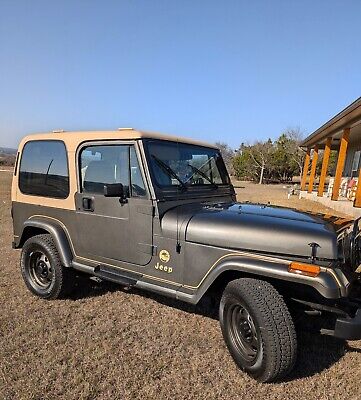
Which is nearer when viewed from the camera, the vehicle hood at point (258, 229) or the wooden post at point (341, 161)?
the vehicle hood at point (258, 229)

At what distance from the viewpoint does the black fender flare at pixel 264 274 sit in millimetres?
2469

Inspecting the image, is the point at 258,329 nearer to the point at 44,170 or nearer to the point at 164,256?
the point at 164,256

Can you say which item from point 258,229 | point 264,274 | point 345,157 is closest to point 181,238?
point 258,229

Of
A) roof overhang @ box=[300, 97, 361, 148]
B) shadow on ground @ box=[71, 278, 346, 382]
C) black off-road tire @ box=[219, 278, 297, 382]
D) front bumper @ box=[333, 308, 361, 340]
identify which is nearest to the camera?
front bumper @ box=[333, 308, 361, 340]

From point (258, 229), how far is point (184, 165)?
132 cm

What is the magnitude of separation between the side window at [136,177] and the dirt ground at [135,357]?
1.35 m

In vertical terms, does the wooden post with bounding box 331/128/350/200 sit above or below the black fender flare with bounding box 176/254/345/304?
above

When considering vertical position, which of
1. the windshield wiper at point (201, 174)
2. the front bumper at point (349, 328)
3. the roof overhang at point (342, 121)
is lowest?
the front bumper at point (349, 328)

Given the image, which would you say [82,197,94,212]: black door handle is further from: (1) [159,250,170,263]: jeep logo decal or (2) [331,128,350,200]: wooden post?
(2) [331,128,350,200]: wooden post

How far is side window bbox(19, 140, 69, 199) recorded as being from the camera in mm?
4098

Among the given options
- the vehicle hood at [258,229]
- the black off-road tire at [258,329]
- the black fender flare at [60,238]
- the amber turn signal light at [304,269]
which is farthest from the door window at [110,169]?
the amber turn signal light at [304,269]

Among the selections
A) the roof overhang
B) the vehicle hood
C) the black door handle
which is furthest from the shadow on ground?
the roof overhang

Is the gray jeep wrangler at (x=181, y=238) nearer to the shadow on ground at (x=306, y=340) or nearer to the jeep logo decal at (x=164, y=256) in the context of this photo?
the jeep logo decal at (x=164, y=256)

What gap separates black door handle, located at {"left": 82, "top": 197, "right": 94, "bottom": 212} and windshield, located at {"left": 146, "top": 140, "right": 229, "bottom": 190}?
2.73ft
